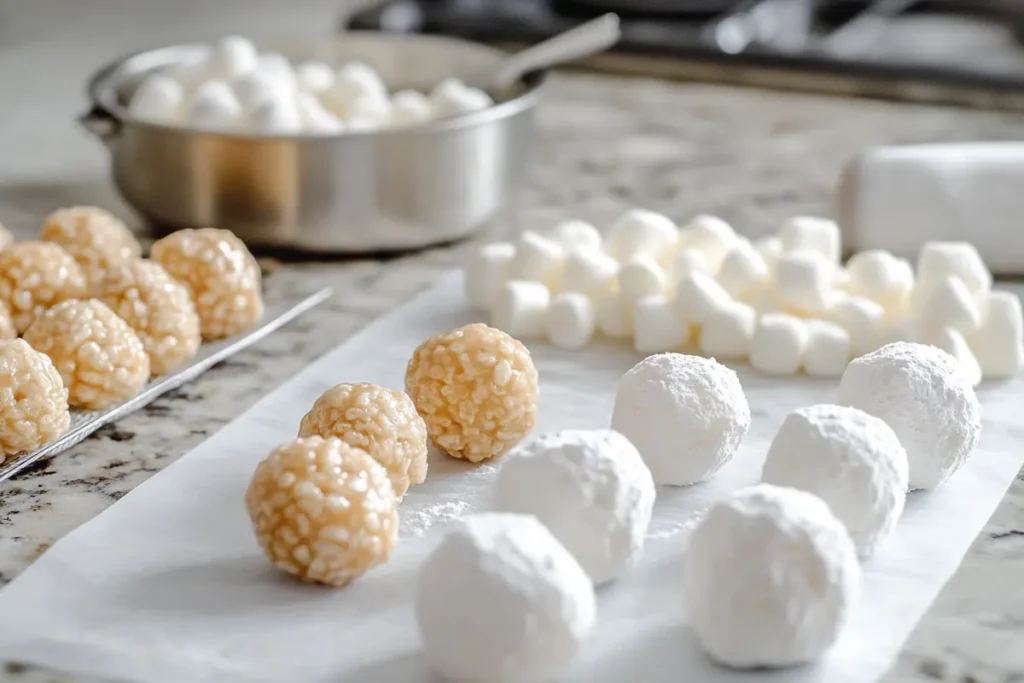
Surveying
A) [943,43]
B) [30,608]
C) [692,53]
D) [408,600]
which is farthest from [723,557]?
[943,43]

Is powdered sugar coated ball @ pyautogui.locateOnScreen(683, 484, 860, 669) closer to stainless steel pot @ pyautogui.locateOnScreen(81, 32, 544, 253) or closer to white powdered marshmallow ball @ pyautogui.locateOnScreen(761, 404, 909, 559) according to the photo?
white powdered marshmallow ball @ pyautogui.locateOnScreen(761, 404, 909, 559)

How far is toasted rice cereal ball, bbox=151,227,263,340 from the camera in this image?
1369 millimetres

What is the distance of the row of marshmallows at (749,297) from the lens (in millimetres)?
1320

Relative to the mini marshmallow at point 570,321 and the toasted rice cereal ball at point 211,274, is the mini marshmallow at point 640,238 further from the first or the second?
the toasted rice cereal ball at point 211,274

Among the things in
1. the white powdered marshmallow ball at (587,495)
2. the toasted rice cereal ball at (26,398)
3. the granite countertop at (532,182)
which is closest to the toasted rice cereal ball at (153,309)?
the granite countertop at (532,182)

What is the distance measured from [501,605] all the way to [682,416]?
1.02 ft

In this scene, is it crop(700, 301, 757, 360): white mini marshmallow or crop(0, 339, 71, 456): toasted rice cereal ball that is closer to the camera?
crop(0, 339, 71, 456): toasted rice cereal ball

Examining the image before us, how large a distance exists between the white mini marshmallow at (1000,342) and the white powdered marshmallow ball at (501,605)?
640 millimetres

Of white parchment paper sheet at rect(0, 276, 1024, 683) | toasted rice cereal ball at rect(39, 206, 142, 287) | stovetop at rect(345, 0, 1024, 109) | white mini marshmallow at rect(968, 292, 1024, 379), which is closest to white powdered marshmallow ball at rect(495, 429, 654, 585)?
white parchment paper sheet at rect(0, 276, 1024, 683)

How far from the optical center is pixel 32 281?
4.30 ft

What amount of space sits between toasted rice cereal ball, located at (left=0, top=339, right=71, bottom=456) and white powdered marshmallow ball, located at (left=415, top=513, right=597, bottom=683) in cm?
43

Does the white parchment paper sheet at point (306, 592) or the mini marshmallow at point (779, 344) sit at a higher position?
the mini marshmallow at point (779, 344)

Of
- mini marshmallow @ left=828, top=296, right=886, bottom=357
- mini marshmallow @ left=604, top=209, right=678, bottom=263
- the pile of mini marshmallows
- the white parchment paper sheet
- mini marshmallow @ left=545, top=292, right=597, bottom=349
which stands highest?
the pile of mini marshmallows

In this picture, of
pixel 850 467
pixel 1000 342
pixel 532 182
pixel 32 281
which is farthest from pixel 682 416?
pixel 532 182
